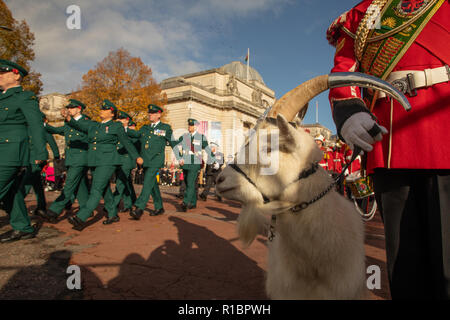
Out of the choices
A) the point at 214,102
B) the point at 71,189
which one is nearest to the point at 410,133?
the point at 71,189

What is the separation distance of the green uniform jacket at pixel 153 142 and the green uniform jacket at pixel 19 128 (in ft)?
9.79

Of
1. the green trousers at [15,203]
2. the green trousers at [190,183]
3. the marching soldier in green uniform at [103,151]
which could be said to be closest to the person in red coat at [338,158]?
the green trousers at [190,183]

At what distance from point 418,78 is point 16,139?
5.52 metres

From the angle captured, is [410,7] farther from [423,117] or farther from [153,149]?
[153,149]

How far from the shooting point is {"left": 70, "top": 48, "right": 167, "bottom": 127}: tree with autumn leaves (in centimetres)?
2728

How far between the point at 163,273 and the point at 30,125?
346 centimetres

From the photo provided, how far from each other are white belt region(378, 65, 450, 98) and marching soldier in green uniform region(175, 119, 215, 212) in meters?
7.31

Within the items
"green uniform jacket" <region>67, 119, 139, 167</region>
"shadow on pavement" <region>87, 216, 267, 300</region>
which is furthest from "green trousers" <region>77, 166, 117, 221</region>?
"shadow on pavement" <region>87, 216, 267, 300</region>

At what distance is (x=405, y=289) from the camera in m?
1.68

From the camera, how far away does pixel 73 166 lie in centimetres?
644

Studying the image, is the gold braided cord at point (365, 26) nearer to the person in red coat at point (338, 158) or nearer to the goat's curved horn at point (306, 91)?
the goat's curved horn at point (306, 91)

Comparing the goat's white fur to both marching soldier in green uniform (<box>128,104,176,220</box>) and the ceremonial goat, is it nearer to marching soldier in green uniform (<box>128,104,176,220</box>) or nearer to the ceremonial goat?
the ceremonial goat

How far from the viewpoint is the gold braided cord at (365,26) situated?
1.84 metres
